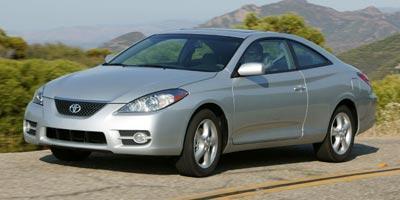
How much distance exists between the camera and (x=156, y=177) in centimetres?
844

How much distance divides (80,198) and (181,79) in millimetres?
1807

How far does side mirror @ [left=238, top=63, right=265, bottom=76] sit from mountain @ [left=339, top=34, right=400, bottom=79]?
8443 centimetres

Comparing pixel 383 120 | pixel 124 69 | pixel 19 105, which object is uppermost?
pixel 124 69

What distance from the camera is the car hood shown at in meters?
8.20

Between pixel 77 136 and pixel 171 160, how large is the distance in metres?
1.52

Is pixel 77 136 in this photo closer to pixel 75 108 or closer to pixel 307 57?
pixel 75 108

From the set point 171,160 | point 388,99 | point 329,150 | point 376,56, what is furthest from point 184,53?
point 376,56

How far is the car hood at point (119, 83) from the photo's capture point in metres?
8.20

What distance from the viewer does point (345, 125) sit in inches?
419

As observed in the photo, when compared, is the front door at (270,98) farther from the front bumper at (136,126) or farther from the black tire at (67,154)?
the black tire at (67,154)

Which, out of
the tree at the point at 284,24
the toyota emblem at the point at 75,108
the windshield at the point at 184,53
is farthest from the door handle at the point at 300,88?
the tree at the point at 284,24

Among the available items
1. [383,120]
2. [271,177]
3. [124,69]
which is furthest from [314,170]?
[383,120]

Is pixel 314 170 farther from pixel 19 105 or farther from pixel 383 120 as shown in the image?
pixel 383 120

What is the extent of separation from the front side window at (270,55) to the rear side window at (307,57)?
19 centimetres
